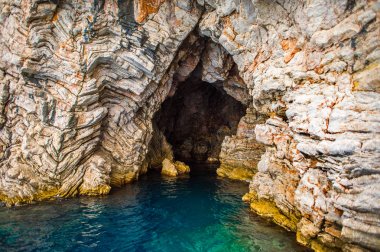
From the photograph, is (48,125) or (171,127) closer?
(48,125)

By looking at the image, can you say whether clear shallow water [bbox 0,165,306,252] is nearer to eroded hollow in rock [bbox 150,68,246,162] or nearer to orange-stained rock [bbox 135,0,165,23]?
orange-stained rock [bbox 135,0,165,23]

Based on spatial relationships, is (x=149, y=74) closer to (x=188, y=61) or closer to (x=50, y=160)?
(x=188, y=61)

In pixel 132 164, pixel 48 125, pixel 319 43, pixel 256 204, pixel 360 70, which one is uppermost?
pixel 319 43

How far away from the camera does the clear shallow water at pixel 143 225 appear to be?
16.3 m

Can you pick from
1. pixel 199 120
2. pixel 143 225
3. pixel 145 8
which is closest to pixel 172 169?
pixel 143 225

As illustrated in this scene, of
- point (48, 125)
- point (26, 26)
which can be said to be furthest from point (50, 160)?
point (26, 26)

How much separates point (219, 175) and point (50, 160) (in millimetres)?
19253

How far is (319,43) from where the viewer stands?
52.1 ft

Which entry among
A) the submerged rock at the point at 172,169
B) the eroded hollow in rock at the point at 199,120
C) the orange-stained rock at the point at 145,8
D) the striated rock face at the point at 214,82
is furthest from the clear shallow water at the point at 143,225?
the eroded hollow in rock at the point at 199,120

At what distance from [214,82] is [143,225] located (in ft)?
65.2

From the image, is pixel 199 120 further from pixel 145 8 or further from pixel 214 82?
pixel 145 8

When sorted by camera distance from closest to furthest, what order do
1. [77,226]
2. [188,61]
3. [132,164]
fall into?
[77,226] → [132,164] → [188,61]

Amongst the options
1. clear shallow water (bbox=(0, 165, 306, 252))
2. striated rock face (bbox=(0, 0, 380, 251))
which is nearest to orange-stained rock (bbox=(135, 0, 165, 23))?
striated rock face (bbox=(0, 0, 380, 251))

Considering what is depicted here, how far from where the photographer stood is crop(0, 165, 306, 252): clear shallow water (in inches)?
642
